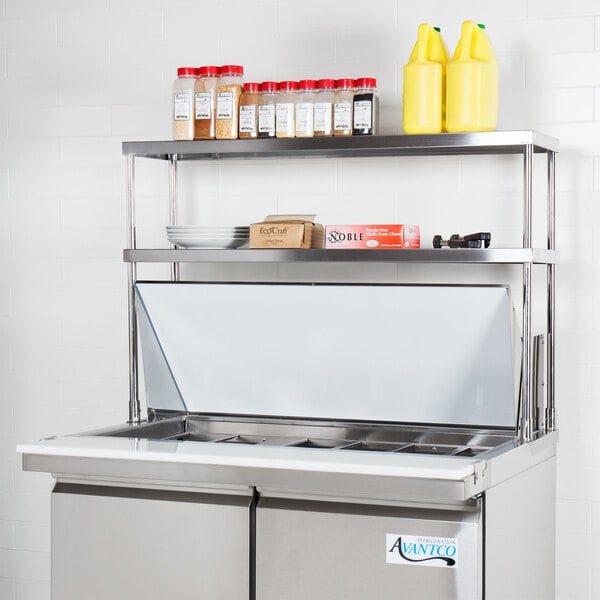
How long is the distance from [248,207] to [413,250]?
2.36 ft

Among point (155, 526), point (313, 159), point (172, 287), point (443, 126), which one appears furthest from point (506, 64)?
point (155, 526)

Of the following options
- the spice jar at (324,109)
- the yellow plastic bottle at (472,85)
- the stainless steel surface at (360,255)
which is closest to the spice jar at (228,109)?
the spice jar at (324,109)

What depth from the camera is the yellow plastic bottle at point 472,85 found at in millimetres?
2664

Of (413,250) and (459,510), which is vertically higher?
(413,250)

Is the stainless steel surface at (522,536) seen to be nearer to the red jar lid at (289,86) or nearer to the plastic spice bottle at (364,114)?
the plastic spice bottle at (364,114)

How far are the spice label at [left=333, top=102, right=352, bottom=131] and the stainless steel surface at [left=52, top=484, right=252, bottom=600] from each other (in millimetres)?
1009

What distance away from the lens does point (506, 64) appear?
2996 millimetres

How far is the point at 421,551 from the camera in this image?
2.32 m

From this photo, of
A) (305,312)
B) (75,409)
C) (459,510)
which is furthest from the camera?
(75,409)

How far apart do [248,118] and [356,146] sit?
0.32 metres

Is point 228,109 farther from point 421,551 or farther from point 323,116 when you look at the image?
point 421,551

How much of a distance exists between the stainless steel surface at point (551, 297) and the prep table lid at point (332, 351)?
0.16 m

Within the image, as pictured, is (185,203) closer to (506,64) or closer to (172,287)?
(172,287)

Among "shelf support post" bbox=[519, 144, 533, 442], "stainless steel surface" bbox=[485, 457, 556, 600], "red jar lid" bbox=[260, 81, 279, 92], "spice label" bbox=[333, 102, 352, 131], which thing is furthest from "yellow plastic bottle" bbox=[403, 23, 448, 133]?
"stainless steel surface" bbox=[485, 457, 556, 600]
